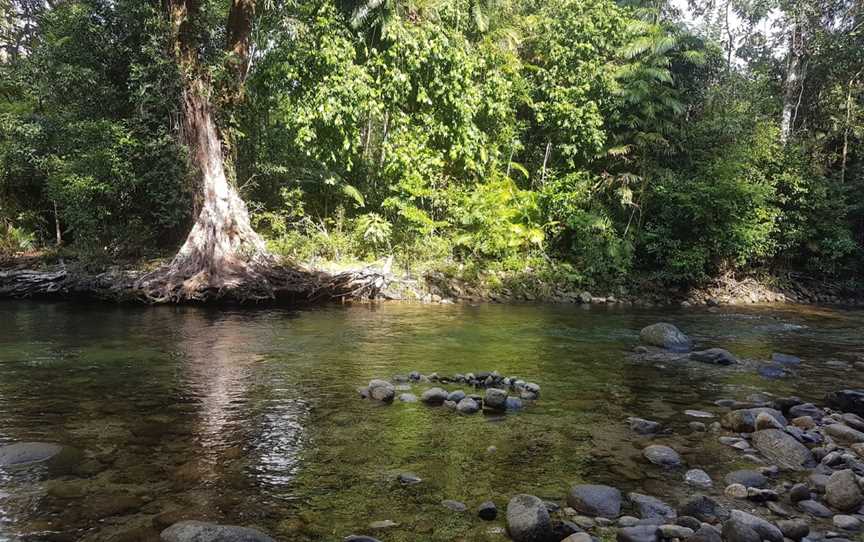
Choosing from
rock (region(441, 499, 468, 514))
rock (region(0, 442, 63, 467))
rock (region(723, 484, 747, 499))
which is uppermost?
rock (region(0, 442, 63, 467))

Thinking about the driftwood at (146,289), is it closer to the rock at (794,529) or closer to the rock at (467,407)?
the rock at (467,407)

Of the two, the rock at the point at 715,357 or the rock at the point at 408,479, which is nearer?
the rock at the point at 408,479

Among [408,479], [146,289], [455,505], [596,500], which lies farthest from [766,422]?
[146,289]

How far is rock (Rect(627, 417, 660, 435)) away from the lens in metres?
5.38

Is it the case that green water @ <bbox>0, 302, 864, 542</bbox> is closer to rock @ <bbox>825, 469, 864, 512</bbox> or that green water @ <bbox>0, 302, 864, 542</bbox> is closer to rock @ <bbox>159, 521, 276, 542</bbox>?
rock @ <bbox>159, 521, 276, 542</bbox>

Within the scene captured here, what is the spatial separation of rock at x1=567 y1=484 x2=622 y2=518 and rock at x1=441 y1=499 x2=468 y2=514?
0.72 metres

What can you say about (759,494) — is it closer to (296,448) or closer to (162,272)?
(296,448)

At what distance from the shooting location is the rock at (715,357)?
28.7 ft

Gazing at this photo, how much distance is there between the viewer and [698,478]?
4.28 metres

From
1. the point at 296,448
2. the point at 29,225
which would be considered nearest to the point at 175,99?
the point at 29,225

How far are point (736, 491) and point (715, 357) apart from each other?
5313 mm

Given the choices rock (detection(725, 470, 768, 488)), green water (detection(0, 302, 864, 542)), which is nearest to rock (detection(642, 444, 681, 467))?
green water (detection(0, 302, 864, 542))

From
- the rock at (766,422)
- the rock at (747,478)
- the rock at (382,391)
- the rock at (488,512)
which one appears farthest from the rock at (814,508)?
the rock at (382,391)

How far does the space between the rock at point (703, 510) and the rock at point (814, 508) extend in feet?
1.83
